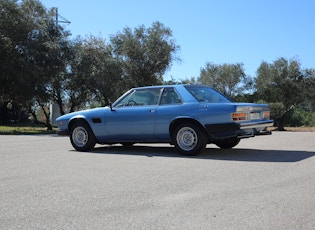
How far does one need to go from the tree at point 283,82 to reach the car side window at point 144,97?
2768 centimetres

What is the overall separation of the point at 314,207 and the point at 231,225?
1.17 meters

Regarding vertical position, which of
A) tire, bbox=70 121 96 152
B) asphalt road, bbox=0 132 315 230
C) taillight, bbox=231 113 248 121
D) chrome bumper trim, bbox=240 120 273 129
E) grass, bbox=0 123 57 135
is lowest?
asphalt road, bbox=0 132 315 230

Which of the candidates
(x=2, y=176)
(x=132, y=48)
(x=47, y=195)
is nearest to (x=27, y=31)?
(x=132, y=48)

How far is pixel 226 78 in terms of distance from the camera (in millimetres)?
43656

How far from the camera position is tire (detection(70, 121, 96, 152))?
10.3m

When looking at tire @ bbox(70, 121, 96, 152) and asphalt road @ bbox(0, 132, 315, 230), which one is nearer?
asphalt road @ bbox(0, 132, 315, 230)

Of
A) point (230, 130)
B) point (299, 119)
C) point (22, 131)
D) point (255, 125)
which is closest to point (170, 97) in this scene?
point (230, 130)

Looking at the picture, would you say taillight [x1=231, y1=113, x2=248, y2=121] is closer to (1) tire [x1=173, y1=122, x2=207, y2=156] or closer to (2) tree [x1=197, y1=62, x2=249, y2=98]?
(1) tire [x1=173, y1=122, x2=207, y2=156]

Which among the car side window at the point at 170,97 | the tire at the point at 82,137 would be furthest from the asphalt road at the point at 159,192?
the tire at the point at 82,137

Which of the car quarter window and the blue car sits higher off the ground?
the car quarter window

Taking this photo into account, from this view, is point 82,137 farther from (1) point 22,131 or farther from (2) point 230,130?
(1) point 22,131

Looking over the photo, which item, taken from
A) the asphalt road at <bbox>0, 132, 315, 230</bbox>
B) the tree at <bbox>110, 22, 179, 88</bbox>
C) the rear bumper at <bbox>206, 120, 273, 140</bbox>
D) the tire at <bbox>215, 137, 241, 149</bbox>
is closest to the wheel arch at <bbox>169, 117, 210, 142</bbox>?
the rear bumper at <bbox>206, 120, 273, 140</bbox>

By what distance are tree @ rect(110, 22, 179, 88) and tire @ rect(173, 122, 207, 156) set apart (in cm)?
2364

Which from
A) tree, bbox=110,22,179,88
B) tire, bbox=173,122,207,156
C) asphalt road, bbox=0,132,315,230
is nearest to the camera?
asphalt road, bbox=0,132,315,230
